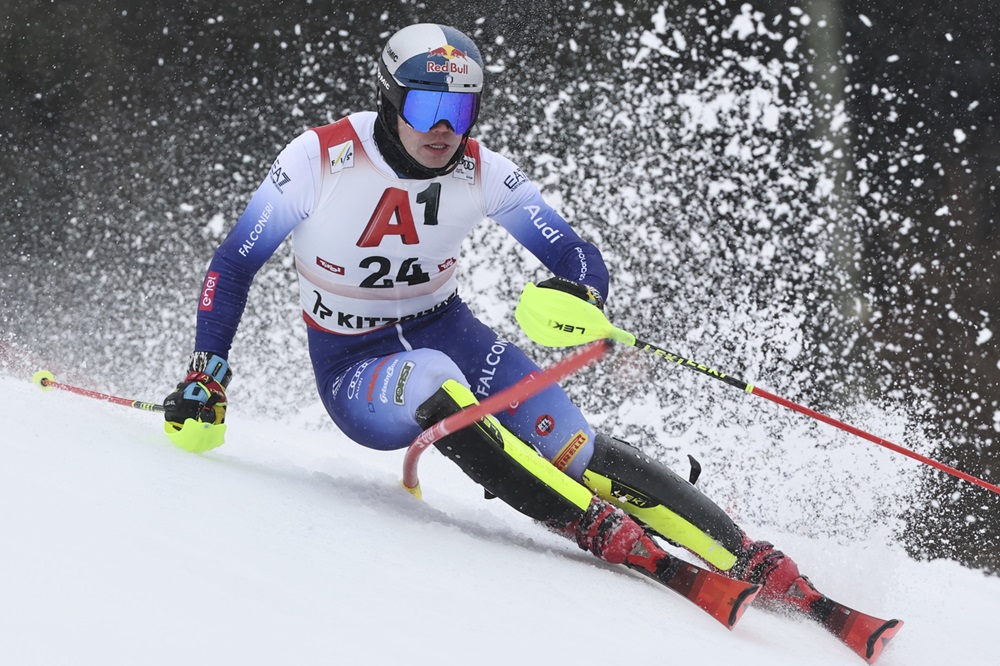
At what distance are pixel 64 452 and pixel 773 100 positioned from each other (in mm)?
3749

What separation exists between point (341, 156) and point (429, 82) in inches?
11.8

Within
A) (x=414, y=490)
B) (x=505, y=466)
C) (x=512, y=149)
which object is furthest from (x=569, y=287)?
(x=512, y=149)

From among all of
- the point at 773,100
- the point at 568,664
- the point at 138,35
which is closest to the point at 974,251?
the point at 773,100

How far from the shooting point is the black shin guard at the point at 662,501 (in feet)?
7.32

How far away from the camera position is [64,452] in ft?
5.82

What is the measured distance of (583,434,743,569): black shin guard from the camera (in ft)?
7.32

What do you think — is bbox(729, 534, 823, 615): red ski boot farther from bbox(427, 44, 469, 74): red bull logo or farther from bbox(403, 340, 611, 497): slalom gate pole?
bbox(427, 44, 469, 74): red bull logo

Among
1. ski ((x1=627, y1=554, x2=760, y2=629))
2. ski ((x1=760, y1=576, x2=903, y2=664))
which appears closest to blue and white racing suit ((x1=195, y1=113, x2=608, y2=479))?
ski ((x1=627, y1=554, x2=760, y2=629))

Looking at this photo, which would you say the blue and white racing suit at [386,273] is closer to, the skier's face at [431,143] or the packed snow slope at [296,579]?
the skier's face at [431,143]

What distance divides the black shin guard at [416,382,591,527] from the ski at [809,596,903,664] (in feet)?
2.00

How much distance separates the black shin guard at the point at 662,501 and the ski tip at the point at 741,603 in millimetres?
415

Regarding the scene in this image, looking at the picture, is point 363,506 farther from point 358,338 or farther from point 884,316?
point 884,316

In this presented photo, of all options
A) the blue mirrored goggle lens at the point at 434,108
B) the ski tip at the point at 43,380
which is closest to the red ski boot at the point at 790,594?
the blue mirrored goggle lens at the point at 434,108

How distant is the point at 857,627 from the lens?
6.58 ft
